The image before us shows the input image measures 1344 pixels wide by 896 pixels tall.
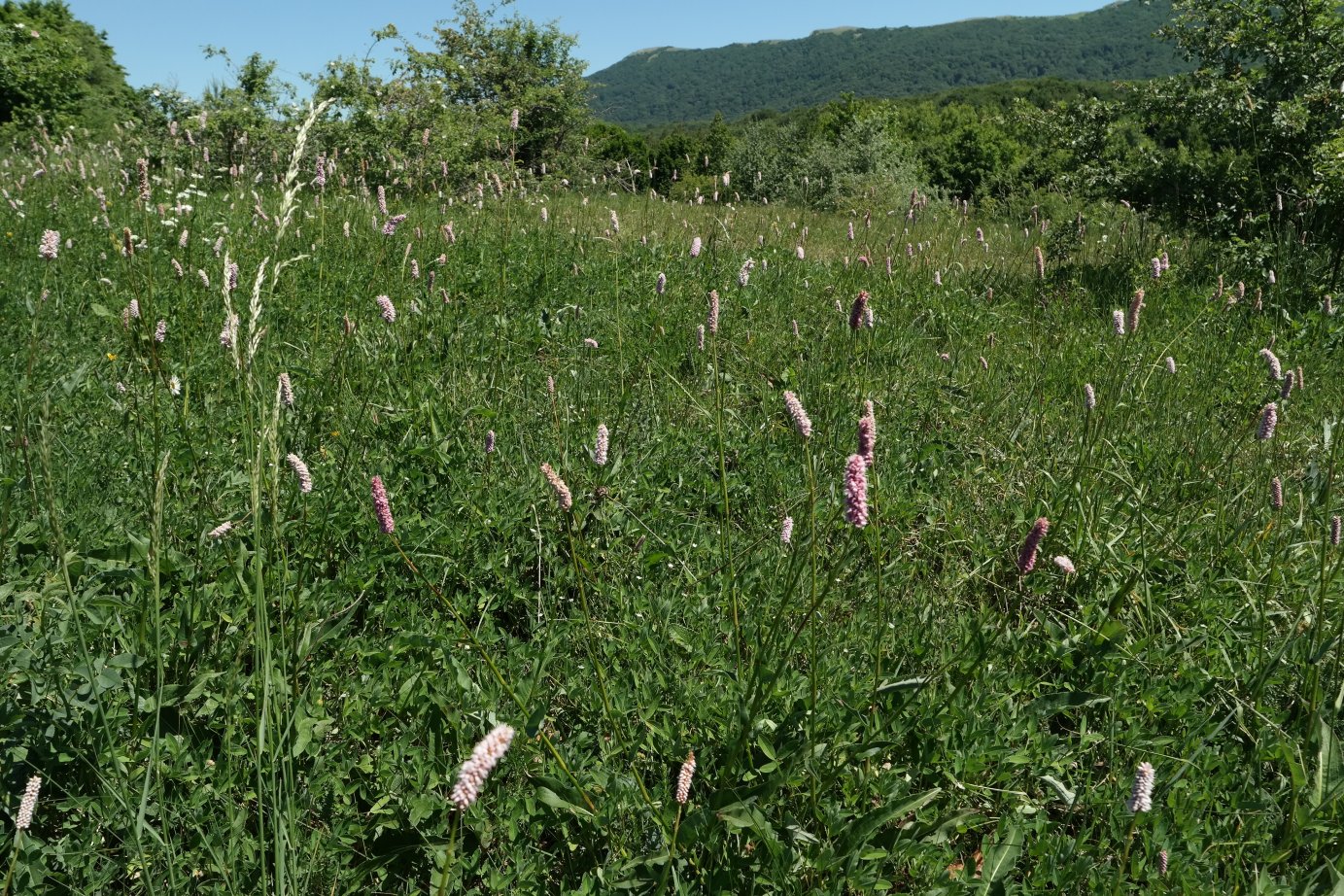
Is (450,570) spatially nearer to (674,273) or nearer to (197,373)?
(197,373)

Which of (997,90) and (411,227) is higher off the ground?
(997,90)

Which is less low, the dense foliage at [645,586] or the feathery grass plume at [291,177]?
the feathery grass plume at [291,177]

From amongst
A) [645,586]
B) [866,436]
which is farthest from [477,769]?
[645,586]

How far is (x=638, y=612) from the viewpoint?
8.00ft

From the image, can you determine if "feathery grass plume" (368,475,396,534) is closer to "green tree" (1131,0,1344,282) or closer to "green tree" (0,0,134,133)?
"green tree" (1131,0,1344,282)

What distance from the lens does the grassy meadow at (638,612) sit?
167 centimetres

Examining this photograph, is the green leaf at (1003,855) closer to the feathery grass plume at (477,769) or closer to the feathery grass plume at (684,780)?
the feathery grass plume at (684,780)

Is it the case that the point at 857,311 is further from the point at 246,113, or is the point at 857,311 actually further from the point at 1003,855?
the point at 246,113

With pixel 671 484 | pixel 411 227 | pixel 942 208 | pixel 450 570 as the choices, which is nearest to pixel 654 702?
pixel 450 570

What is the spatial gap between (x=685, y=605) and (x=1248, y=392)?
3745 millimetres

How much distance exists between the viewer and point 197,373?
12.4 ft

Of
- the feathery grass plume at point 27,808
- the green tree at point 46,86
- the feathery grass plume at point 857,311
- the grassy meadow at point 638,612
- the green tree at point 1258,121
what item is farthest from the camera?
the green tree at point 46,86

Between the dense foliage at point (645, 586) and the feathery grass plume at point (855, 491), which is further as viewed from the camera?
the dense foliage at point (645, 586)

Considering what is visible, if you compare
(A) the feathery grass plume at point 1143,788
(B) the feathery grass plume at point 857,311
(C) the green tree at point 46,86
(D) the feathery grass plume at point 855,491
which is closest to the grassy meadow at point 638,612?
(D) the feathery grass plume at point 855,491
